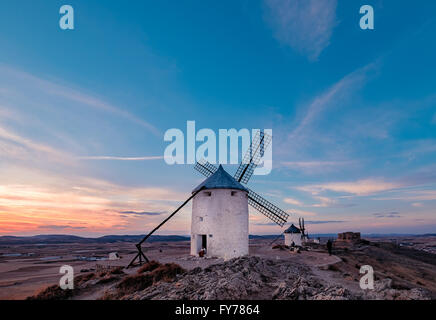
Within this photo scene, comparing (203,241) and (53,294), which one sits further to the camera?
(203,241)

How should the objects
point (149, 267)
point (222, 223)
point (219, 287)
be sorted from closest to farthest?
point (219, 287) < point (149, 267) < point (222, 223)

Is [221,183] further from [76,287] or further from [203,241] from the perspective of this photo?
[76,287]

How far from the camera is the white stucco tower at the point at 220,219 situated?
18616 millimetres

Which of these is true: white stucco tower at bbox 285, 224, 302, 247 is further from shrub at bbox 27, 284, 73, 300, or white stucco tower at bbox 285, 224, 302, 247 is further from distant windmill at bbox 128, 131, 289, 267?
shrub at bbox 27, 284, 73, 300

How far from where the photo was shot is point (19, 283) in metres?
17.0

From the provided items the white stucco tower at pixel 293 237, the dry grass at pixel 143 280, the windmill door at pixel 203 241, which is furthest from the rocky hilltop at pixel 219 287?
the white stucco tower at pixel 293 237

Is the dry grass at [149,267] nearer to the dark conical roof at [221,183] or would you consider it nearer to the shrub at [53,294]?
the shrub at [53,294]

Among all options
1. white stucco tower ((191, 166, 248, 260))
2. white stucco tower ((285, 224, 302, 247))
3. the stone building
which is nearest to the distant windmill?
white stucco tower ((191, 166, 248, 260))

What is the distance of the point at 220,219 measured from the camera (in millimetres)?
18891

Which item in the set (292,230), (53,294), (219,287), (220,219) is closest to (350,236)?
(292,230)

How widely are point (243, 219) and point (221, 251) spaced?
3114 millimetres
